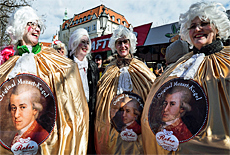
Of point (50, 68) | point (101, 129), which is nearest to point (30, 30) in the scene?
point (50, 68)

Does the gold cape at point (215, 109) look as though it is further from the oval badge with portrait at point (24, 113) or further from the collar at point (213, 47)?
the oval badge with portrait at point (24, 113)

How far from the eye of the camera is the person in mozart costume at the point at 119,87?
221 centimetres

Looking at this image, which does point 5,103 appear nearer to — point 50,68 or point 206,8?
point 50,68

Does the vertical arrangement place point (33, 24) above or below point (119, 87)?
above

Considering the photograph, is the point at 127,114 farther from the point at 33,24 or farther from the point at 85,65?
the point at 33,24

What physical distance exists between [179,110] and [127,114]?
3.02ft

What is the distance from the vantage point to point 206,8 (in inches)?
58.6

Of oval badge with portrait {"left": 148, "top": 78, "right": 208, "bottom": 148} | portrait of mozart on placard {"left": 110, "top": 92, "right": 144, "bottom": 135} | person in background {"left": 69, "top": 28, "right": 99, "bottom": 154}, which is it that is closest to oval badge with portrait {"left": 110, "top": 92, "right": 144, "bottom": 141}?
portrait of mozart on placard {"left": 110, "top": 92, "right": 144, "bottom": 135}

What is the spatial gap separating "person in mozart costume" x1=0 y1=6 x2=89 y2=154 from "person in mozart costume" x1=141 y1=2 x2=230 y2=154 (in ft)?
2.58

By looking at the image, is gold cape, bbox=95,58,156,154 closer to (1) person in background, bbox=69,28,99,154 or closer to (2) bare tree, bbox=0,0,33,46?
(1) person in background, bbox=69,28,99,154

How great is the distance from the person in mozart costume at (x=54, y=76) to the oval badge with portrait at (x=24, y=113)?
0.07 meters

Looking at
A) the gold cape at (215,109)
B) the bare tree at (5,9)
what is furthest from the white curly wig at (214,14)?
the bare tree at (5,9)

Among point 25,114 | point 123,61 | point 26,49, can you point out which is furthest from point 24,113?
point 123,61

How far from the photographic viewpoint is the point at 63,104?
1.83 m
